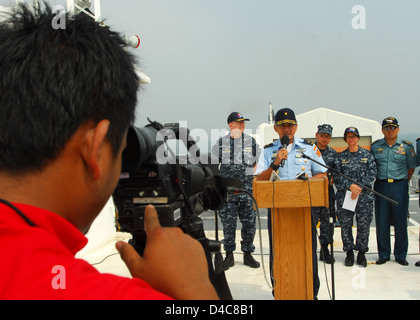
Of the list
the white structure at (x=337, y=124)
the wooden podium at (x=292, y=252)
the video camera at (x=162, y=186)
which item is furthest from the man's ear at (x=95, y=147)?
the white structure at (x=337, y=124)

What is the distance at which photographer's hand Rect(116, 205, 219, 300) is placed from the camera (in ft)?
1.97

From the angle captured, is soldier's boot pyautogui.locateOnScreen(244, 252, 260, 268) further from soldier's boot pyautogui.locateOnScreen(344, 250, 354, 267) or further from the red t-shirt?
the red t-shirt

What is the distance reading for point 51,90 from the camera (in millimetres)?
616

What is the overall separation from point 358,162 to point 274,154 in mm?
1808

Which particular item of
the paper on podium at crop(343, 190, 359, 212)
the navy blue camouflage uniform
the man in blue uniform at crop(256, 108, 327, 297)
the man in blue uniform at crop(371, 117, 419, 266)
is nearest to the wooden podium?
the man in blue uniform at crop(256, 108, 327, 297)

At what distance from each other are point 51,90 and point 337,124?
20.6 m

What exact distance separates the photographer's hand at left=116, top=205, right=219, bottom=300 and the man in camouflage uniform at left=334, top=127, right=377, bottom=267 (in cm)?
441

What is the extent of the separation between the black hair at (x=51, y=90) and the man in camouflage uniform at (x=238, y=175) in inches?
162

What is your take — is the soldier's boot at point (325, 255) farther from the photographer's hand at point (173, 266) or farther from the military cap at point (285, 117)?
the photographer's hand at point (173, 266)

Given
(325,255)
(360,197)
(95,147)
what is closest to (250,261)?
(325,255)

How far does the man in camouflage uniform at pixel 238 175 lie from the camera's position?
4703 millimetres

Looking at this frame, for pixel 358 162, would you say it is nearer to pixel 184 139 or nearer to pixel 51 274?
pixel 184 139

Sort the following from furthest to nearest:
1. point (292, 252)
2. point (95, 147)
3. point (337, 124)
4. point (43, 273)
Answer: point (337, 124) < point (292, 252) < point (95, 147) < point (43, 273)

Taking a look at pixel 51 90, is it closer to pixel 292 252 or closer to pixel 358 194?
pixel 292 252
